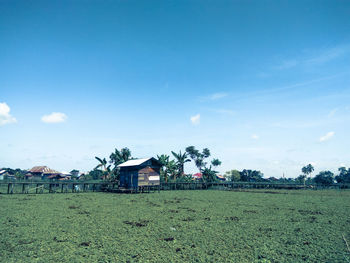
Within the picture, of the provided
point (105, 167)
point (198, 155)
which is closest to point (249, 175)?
point (198, 155)

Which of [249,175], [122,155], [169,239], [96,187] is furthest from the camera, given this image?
[249,175]

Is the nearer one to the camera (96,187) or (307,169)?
(96,187)

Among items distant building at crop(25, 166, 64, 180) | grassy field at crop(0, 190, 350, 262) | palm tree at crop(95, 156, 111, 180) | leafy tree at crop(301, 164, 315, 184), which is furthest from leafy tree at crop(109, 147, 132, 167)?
leafy tree at crop(301, 164, 315, 184)

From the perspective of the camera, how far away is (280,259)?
6.78 meters

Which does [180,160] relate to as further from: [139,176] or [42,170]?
[42,170]

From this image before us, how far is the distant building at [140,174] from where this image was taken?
31350mm

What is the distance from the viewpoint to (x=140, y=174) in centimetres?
3139

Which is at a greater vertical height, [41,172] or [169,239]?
[41,172]

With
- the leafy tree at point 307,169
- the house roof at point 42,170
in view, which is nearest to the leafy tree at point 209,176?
the house roof at point 42,170

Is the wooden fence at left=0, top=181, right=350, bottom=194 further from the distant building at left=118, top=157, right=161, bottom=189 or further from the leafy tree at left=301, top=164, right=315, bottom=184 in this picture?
the leafy tree at left=301, top=164, right=315, bottom=184

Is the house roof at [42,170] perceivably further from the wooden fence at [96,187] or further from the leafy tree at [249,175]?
the leafy tree at [249,175]

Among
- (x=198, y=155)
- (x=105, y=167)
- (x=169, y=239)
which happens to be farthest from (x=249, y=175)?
(x=169, y=239)

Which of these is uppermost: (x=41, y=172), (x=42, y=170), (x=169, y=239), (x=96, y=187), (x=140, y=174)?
(x=42, y=170)

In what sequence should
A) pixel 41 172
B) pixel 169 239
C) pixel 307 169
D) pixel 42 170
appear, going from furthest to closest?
pixel 307 169
pixel 42 170
pixel 41 172
pixel 169 239
